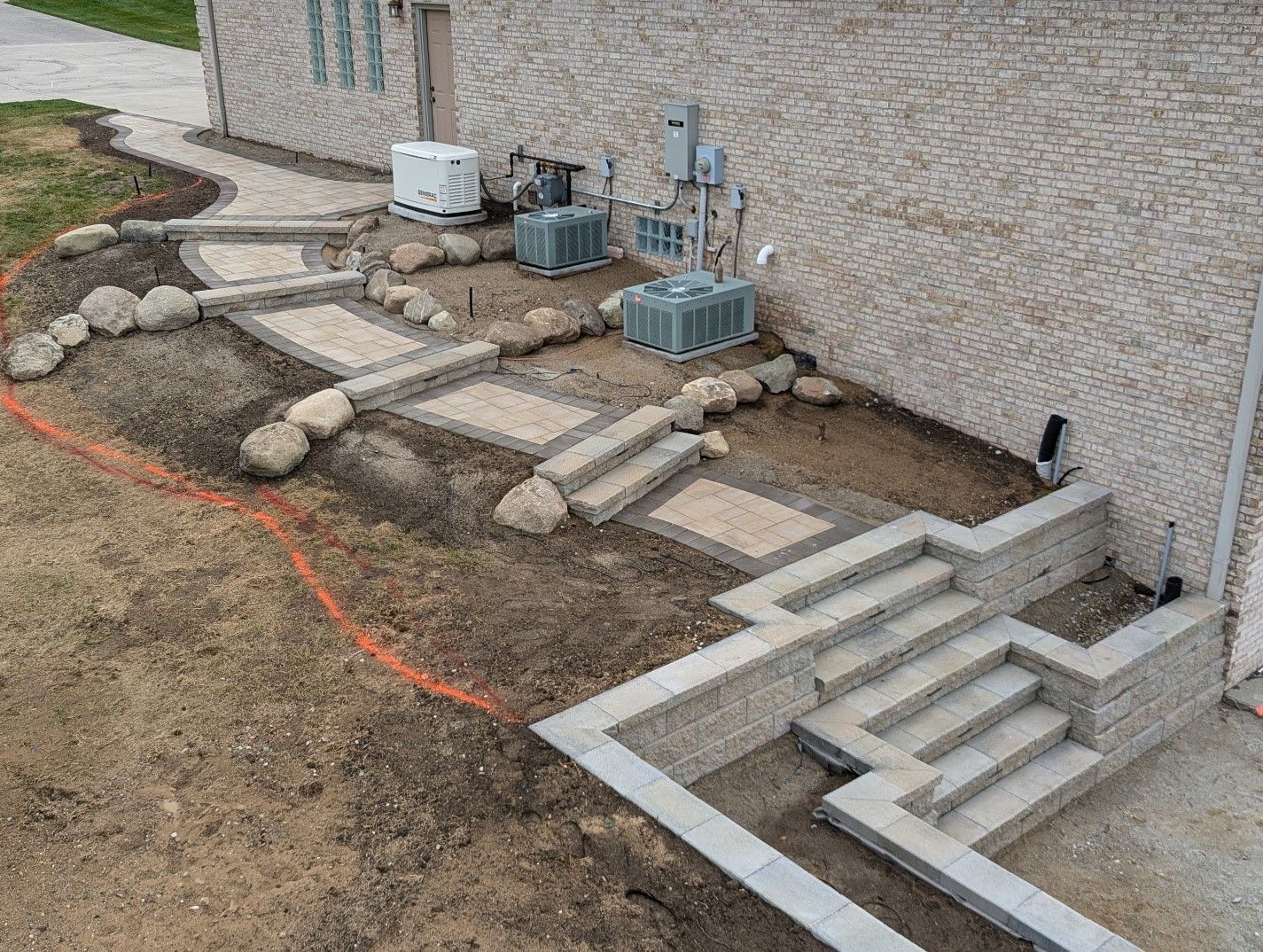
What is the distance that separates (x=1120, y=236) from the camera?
30.7 ft

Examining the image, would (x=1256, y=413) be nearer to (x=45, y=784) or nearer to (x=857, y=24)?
(x=857, y=24)

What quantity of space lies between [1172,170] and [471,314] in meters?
6.84

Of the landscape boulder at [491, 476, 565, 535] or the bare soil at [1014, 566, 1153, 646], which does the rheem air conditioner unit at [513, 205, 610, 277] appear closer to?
the landscape boulder at [491, 476, 565, 535]

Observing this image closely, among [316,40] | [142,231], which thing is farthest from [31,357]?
[316,40]

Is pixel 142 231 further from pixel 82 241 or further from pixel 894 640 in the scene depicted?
pixel 894 640

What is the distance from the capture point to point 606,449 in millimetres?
9430

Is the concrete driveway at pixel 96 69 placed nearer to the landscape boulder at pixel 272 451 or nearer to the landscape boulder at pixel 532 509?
the landscape boulder at pixel 272 451

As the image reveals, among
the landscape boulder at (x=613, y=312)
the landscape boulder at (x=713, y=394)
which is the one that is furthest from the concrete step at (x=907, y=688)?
the landscape boulder at (x=613, y=312)

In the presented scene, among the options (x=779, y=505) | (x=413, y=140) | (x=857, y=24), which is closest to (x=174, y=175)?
(x=413, y=140)

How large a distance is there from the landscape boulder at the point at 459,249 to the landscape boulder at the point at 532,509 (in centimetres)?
576

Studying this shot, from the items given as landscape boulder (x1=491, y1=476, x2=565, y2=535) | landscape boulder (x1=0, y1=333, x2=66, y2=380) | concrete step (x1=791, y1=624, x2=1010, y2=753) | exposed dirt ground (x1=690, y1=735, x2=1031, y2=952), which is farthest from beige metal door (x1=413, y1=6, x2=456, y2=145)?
exposed dirt ground (x1=690, y1=735, x2=1031, y2=952)

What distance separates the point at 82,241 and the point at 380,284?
12.6 feet

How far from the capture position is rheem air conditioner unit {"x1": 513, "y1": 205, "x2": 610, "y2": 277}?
13516 millimetres

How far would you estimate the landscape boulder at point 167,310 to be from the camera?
11.9 m
